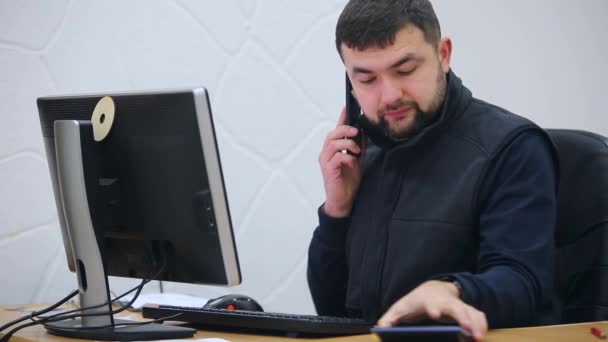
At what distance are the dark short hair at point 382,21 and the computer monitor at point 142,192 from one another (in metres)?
0.38

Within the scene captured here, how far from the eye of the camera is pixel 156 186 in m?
1.45

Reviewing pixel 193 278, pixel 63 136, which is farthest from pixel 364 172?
pixel 63 136

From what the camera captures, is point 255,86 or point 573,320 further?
point 255,86

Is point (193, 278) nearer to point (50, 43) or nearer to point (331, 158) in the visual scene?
point (331, 158)

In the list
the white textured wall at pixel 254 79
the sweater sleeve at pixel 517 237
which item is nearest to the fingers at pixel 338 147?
the sweater sleeve at pixel 517 237

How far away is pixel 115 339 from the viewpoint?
4.72 feet

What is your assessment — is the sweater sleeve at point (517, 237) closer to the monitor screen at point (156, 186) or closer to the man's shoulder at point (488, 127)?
the man's shoulder at point (488, 127)

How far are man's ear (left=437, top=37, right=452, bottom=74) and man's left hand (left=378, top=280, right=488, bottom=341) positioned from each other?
0.58 m

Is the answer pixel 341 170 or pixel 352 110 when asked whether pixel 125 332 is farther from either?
pixel 352 110

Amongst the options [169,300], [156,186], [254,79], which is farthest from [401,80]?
[254,79]

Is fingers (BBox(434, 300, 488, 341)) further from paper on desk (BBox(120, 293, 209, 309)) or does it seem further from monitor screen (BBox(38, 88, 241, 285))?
paper on desk (BBox(120, 293, 209, 309))

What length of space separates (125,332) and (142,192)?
9.5 inches

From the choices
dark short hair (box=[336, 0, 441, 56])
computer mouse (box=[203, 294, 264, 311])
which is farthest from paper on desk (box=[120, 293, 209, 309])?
dark short hair (box=[336, 0, 441, 56])

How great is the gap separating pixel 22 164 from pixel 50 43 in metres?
0.33
